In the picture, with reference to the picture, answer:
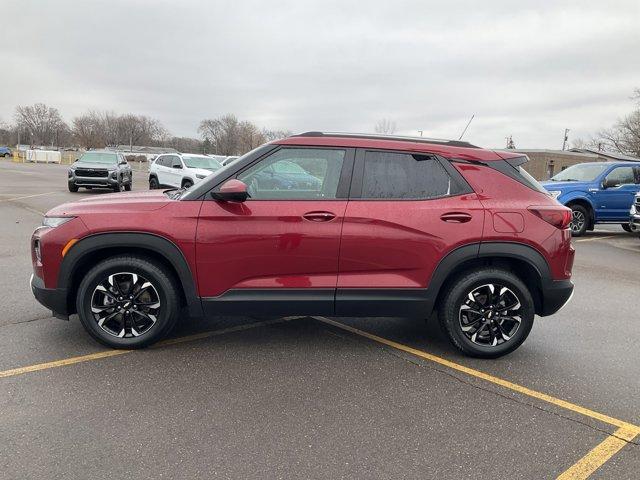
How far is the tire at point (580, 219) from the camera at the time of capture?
1210cm

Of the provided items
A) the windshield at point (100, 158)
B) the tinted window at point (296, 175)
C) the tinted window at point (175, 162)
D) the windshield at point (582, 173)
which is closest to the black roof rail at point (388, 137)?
the tinted window at point (296, 175)

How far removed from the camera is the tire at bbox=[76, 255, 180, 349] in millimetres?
3822

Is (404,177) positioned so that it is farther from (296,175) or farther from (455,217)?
(296,175)

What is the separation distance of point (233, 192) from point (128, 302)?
49.9 inches

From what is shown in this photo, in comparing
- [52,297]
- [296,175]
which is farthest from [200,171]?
[296,175]

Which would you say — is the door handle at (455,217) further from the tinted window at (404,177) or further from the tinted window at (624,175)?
the tinted window at (624,175)

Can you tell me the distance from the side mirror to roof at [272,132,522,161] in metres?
0.56

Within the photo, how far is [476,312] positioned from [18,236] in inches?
343

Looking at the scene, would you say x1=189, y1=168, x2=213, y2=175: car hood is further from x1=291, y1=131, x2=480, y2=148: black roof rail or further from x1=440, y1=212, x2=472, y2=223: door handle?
x1=440, y1=212, x2=472, y2=223: door handle

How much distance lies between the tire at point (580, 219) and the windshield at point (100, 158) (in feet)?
55.1

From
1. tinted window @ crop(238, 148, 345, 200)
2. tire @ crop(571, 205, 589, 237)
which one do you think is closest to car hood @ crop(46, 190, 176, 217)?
tinted window @ crop(238, 148, 345, 200)

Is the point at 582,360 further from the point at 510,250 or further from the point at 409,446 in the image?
the point at 409,446

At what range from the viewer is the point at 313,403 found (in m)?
3.27

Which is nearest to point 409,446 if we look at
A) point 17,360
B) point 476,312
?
point 476,312
